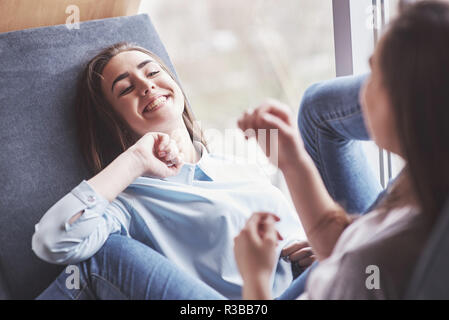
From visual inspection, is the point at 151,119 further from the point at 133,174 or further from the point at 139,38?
the point at 139,38

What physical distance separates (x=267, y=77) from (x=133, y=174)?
2.89m

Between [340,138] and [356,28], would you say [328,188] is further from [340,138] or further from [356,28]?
[356,28]

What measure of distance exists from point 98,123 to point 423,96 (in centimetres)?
77

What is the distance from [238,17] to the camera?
11.5 ft

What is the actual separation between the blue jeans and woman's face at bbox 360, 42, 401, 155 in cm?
21

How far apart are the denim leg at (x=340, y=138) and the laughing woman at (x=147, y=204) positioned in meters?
0.16

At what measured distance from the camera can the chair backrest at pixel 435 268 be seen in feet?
1.69

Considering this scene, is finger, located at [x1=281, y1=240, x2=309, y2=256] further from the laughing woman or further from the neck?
the neck

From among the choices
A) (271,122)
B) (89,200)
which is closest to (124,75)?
(89,200)

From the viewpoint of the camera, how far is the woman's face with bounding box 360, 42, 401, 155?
59 cm

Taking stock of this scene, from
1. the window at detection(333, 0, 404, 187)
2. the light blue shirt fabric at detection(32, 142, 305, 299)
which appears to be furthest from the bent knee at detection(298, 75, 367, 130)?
the window at detection(333, 0, 404, 187)

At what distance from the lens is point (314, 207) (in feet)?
2.51

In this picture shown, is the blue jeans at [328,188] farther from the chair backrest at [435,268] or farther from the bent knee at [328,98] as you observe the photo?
the chair backrest at [435,268]

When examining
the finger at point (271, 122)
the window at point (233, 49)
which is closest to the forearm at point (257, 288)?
the finger at point (271, 122)
